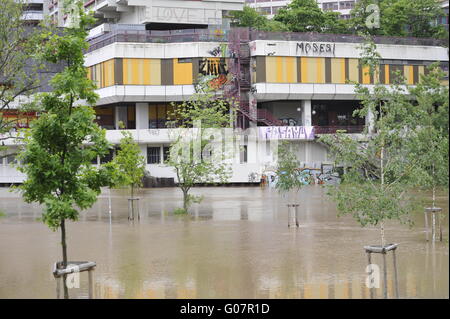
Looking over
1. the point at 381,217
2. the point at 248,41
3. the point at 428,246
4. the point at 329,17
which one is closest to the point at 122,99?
the point at 248,41

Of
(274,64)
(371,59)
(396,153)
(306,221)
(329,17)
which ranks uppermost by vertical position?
(329,17)

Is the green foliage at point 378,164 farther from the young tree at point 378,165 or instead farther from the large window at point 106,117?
Answer: the large window at point 106,117

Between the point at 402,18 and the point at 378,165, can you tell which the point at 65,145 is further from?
the point at 402,18

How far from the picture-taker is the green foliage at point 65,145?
17703 millimetres

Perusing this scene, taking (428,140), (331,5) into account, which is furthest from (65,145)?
(331,5)

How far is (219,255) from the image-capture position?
2627 cm

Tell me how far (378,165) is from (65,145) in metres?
8.16

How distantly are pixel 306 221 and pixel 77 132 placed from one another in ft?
68.4

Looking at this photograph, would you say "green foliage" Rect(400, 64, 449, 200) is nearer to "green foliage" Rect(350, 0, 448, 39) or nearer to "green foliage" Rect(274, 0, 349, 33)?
"green foliage" Rect(350, 0, 448, 39)

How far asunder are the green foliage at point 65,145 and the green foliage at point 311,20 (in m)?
75.5

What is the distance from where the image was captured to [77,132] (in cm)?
1772

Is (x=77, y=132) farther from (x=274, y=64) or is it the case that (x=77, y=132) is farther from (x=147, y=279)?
(x=274, y=64)

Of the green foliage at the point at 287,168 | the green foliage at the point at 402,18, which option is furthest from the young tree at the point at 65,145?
the green foliage at the point at 402,18
